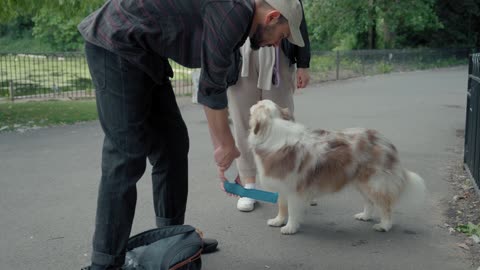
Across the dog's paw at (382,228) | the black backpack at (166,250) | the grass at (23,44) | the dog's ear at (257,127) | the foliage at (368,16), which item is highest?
the foliage at (368,16)

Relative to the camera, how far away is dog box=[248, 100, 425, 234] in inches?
155

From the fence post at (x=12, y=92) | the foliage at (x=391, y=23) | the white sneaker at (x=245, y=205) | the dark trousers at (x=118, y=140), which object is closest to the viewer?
the dark trousers at (x=118, y=140)

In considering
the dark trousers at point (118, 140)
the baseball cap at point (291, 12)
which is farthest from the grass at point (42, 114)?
the baseball cap at point (291, 12)

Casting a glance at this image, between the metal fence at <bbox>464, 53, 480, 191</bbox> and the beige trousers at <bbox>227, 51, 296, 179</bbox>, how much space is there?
1955 millimetres

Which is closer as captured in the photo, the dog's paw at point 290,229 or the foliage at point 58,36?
the dog's paw at point 290,229

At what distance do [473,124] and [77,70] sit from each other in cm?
1214

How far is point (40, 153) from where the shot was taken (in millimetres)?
6910

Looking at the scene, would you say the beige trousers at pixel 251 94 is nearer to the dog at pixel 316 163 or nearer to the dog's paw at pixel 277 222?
the dog at pixel 316 163

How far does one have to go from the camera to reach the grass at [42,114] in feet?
28.9

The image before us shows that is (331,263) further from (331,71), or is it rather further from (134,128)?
(331,71)

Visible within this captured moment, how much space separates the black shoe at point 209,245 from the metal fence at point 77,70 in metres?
6.07

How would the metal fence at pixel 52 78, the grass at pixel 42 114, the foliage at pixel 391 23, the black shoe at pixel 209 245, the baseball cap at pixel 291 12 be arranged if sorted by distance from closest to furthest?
1. the baseball cap at pixel 291 12
2. the black shoe at pixel 209 245
3. the grass at pixel 42 114
4. the metal fence at pixel 52 78
5. the foliage at pixel 391 23

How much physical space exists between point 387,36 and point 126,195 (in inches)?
981

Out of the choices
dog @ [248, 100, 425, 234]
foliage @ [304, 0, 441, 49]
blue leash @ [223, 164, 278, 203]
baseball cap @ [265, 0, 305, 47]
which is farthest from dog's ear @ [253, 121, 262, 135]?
foliage @ [304, 0, 441, 49]
